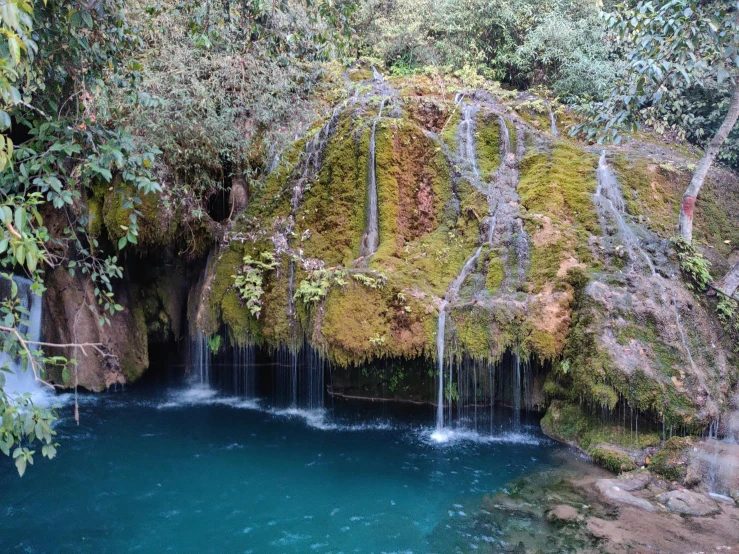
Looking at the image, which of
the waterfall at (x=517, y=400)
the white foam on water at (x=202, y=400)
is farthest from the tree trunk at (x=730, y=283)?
the white foam on water at (x=202, y=400)

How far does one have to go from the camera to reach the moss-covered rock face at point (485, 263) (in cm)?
826

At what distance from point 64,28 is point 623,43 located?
14709 mm

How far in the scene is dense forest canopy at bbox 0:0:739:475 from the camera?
4.31 meters

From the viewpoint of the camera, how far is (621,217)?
10.1 m

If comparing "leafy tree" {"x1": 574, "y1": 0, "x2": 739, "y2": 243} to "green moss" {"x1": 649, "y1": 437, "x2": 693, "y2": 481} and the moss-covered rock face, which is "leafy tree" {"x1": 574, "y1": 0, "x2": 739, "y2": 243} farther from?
"green moss" {"x1": 649, "y1": 437, "x2": 693, "y2": 481}

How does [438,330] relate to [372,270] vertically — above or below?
below

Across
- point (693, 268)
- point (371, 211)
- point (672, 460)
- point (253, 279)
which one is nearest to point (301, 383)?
point (253, 279)

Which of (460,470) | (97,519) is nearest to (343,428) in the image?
(460,470)

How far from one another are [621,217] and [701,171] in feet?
4.90

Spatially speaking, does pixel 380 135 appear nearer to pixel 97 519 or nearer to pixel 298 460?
pixel 298 460

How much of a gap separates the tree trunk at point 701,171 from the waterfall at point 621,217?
88cm

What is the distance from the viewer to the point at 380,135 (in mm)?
10859

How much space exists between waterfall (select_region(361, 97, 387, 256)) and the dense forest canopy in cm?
169

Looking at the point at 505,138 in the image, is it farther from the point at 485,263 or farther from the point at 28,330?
the point at 28,330
